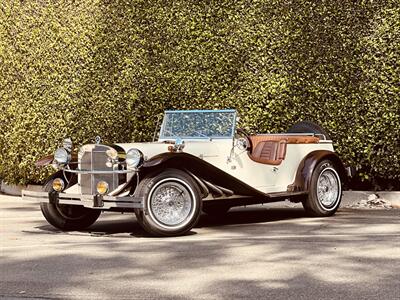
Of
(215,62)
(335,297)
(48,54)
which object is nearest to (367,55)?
(215,62)

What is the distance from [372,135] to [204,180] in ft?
12.9

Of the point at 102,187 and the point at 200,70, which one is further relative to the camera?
the point at 200,70

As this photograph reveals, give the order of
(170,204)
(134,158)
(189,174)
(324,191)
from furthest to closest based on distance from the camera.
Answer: (324,191), (189,174), (170,204), (134,158)

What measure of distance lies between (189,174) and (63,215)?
1.65m

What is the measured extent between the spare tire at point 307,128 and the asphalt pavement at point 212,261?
59.7 inches

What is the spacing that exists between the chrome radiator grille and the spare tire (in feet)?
11.2

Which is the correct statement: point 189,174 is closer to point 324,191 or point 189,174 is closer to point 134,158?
point 134,158

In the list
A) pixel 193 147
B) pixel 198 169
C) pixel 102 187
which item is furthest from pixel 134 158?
pixel 193 147

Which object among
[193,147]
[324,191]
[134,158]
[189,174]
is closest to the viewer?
[134,158]

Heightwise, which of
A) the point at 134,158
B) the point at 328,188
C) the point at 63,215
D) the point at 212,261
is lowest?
the point at 212,261

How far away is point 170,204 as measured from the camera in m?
9.10

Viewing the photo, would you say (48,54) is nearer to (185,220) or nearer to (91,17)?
(91,17)

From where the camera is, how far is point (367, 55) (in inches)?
500

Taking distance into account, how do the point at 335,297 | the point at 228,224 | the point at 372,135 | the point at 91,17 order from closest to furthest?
the point at 335,297 < the point at 228,224 < the point at 372,135 < the point at 91,17
